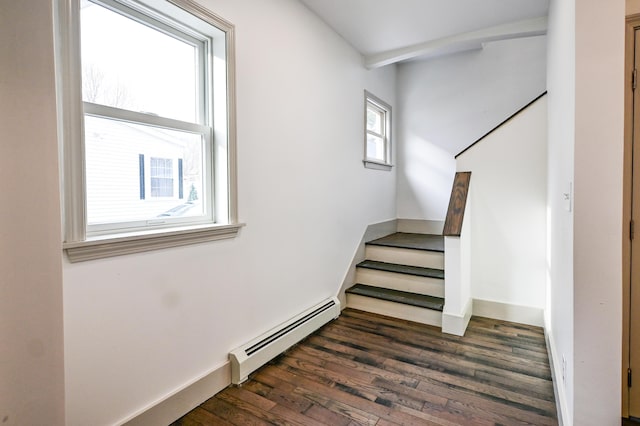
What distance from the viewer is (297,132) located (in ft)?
9.19

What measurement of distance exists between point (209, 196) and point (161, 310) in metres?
0.74

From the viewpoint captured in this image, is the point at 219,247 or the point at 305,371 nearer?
the point at 219,247

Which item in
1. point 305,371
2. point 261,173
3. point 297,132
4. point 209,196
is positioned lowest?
point 305,371

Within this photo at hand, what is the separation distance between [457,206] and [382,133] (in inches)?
75.4

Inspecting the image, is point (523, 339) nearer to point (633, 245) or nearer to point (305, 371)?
point (633, 245)

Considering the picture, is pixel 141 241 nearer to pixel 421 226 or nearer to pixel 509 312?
pixel 509 312

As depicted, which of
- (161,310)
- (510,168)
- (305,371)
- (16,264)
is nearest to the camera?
(16,264)

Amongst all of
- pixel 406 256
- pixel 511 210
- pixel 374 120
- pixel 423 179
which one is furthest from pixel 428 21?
pixel 406 256

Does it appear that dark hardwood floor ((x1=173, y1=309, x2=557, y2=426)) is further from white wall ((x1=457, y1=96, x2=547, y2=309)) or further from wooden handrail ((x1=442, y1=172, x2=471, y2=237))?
wooden handrail ((x1=442, y1=172, x2=471, y2=237))

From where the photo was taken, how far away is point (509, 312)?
126 inches

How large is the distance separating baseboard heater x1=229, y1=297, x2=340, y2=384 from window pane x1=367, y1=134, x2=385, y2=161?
6.57 ft

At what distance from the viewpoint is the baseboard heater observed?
2184 millimetres

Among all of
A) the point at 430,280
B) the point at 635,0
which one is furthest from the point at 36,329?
the point at 430,280

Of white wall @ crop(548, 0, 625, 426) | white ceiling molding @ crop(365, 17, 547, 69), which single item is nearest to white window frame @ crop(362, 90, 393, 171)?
white ceiling molding @ crop(365, 17, 547, 69)
